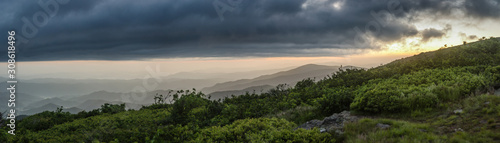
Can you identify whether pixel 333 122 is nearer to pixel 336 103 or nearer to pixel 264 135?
pixel 336 103

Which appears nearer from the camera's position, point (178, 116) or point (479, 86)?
point (479, 86)

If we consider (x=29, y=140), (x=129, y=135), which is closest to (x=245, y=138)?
(x=129, y=135)

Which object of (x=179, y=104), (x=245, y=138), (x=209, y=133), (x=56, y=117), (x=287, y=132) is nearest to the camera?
(x=287, y=132)

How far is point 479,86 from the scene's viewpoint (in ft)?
34.2

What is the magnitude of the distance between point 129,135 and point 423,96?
11239 millimetres

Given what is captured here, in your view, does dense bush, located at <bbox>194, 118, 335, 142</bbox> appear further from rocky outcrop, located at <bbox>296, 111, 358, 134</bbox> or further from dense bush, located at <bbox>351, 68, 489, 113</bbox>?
dense bush, located at <bbox>351, 68, 489, 113</bbox>

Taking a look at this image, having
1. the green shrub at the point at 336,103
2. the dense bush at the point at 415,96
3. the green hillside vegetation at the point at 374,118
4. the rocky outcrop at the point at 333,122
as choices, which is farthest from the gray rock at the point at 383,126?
the green shrub at the point at 336,103

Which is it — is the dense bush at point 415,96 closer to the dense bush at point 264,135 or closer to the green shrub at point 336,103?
the green shrub at point 336,103

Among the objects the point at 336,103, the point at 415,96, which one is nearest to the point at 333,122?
the point at 336,103

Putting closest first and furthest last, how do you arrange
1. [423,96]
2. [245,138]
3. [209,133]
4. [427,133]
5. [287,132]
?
[427,133]
[287,132]
[245,138]
[209,133]
[423,96]

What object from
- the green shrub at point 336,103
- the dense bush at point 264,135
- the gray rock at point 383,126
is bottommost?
the dense bush at point 264,135

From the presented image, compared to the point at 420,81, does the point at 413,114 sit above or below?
below

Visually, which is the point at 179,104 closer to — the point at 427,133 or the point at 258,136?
the point at 258,136

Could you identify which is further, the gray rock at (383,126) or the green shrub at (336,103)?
the green shrub at (336,103)
